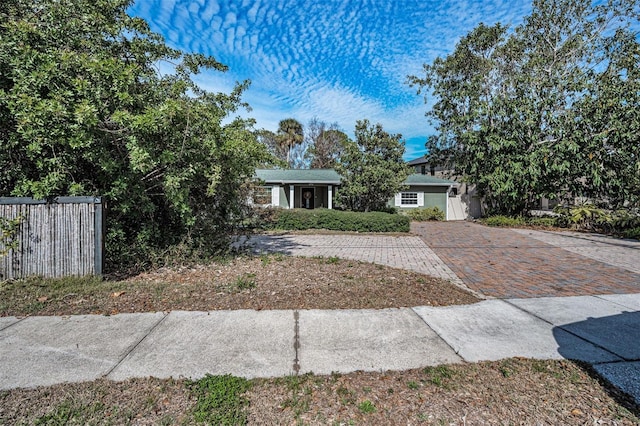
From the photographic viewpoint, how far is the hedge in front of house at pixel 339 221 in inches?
543

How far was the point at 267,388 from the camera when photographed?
2459mm

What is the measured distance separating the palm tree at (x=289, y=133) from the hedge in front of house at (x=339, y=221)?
21.6 metres

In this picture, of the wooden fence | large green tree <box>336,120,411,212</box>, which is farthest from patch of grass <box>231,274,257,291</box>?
large green tree <box>336,120,411,212</box>

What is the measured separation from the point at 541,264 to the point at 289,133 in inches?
1214

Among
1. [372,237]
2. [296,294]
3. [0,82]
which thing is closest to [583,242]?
[372,237]

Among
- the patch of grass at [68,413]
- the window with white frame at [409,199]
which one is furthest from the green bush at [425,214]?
the patch of grass at [68,413]

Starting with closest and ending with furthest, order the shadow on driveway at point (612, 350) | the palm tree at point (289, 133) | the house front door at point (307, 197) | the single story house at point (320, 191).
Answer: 1. the shadow on driveway at point (612, 350)
2. the single story house at point (320, 191)
3. the house front door at point (307, 197)
4. the palm tree at point (289, 133)

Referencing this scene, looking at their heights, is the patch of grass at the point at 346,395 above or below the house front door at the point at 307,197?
below

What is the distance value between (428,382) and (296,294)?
255cm

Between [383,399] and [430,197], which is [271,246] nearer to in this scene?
[383,399]

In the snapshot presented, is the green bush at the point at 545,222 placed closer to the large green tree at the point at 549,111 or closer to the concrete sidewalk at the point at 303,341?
the large green tree at the point at 549,111

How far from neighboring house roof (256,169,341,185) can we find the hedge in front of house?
16.8ft

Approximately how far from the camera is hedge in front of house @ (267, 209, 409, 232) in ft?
45.3

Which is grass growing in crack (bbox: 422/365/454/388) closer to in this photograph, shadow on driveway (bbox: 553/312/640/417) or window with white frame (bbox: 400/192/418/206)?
shadow on driveway (bbox: 553/312/640/417)
